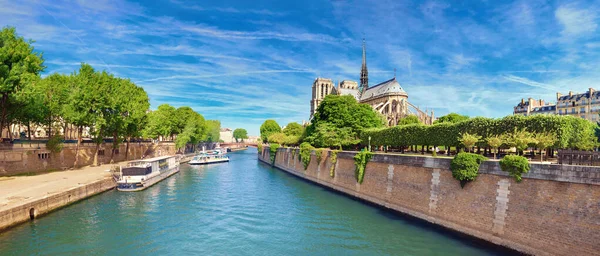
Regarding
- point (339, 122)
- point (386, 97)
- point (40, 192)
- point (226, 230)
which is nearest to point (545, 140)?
point (226, 230)

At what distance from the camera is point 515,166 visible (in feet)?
57.4

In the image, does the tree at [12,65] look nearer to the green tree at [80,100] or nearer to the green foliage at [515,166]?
the green tree at [80,100]

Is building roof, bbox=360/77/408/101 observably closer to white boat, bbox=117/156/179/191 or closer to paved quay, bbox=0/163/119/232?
white boat, bbox=117/156/179/191

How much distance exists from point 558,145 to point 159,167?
42275 millimetres

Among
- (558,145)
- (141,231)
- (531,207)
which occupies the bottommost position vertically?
(141,231)

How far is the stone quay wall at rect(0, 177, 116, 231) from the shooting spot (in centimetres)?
1906

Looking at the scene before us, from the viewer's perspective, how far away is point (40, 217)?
2189 cm

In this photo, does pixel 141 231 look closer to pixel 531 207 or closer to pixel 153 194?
pixel 153 194

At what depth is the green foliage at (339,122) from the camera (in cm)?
4591

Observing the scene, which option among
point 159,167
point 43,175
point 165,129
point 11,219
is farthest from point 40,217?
point 165,129

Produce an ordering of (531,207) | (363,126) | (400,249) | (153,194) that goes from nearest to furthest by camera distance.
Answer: (531,207) < (400,249) < (153,194) < (363,126)

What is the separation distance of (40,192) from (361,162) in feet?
85.7

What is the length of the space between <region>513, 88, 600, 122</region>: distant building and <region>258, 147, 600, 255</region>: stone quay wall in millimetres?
66956

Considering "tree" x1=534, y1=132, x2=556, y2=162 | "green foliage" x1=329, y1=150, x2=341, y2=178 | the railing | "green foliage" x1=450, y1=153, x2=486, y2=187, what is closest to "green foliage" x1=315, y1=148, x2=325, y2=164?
"green foliage" x1=329, y1=150, x2=341, y2=178
